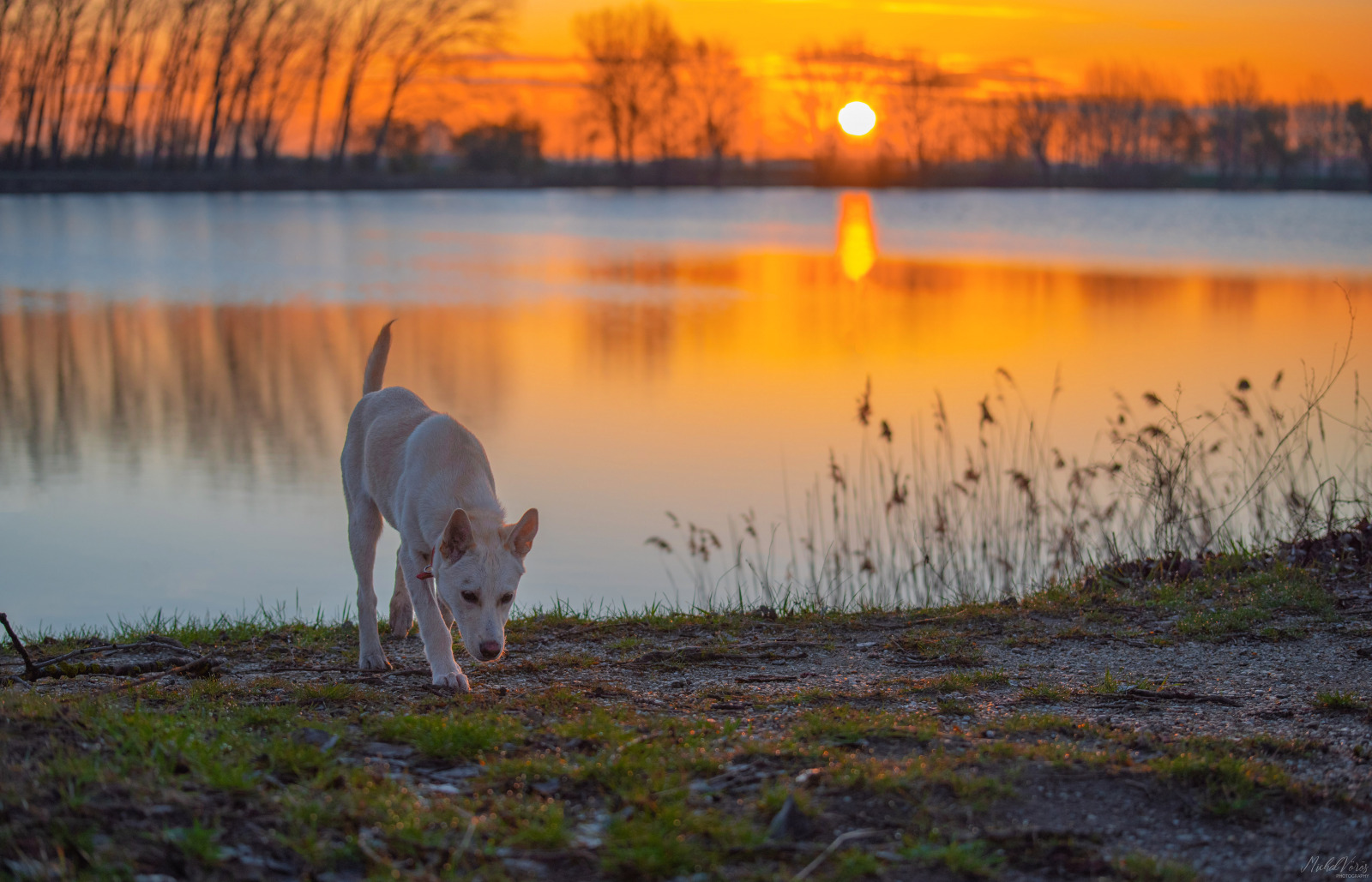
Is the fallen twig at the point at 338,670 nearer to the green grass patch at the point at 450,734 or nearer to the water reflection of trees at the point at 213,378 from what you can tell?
the green grass patch at the point at 450,734

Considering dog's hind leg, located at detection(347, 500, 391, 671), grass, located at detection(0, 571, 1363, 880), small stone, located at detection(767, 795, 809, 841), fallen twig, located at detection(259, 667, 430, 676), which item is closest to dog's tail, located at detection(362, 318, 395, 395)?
dog's hind leg, located at detection(347, 500, 391, 671)

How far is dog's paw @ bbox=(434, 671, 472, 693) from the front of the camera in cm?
568

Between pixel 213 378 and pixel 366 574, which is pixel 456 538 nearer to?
pixel 366 574

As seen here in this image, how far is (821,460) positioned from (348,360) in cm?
A: 999

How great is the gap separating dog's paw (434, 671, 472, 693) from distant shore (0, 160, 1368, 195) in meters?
73.0

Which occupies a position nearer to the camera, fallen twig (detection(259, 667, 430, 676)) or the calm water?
fallen twig (detection(259, 667, 430, 676))

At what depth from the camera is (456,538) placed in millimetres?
5438

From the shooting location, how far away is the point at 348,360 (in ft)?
68.2

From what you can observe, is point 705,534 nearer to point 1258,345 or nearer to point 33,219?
point 1258,345

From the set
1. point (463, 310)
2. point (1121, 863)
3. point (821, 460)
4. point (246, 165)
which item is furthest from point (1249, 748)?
point (246, 165)

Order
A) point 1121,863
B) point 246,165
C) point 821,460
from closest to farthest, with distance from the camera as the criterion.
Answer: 1. point 1121,863
2. point 821,460
3. point 246,165

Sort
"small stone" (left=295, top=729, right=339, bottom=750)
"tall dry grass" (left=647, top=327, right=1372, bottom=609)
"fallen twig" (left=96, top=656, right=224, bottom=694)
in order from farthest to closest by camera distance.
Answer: "tall dry grass" (left=647, top=327, right=1372, bottom=609) → "fallen twig" (left=96, top=656, right=224, bottom=694) → "small stone" (left=295, top=729, right=339, bottom=750)

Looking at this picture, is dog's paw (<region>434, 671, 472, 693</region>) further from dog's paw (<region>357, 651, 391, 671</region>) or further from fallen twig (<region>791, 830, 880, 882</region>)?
fallen twig (<region>791, 830, 880, 882</region>)

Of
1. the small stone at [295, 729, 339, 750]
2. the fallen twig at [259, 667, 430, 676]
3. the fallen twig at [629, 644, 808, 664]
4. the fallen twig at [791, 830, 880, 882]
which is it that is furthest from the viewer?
the fallen twig at [629, 644, 808, 664]
